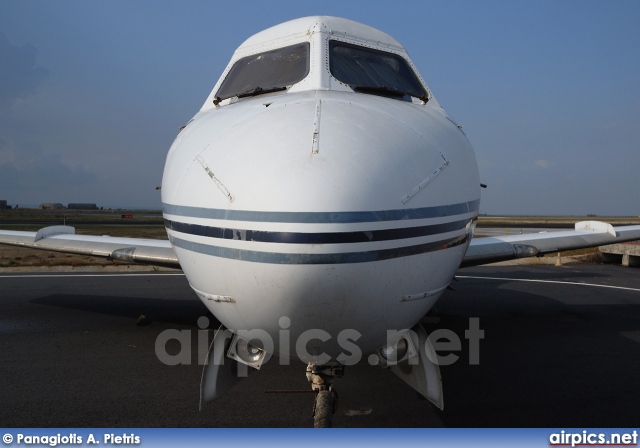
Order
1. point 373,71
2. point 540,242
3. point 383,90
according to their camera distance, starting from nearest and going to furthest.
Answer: point 383,90, point 373,71, point 540,242

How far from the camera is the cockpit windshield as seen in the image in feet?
11.6

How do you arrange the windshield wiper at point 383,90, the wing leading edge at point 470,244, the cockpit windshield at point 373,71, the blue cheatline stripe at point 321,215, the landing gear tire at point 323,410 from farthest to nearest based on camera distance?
1. the wing leading edge at point 470,244
2. the cockpit windshield at point 373,71
3. the windshield wiper at point 383,90
4. the landing gear tire at point 323,410
5. the blue cheatline stripe at point 321,215

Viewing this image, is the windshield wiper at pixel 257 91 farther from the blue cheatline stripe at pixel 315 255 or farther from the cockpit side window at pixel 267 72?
the blue cheatline stripe at pixel 315 255

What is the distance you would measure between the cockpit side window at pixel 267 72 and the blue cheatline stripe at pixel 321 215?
1.33 metres

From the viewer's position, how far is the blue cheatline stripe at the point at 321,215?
7.15 ft

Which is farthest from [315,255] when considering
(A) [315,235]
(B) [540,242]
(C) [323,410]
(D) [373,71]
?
(B) [540,242]

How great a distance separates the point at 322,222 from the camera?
2.18m

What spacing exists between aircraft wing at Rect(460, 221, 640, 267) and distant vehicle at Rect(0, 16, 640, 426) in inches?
125

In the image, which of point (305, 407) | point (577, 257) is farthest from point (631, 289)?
point (305, 407)

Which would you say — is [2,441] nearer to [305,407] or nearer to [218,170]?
[218,170]

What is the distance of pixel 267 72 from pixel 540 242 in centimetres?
526

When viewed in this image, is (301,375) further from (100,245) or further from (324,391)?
(100,245)

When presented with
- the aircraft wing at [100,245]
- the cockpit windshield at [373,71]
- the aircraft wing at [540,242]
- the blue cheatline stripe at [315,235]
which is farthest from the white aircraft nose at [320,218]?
the aircraft wing at [100,245]

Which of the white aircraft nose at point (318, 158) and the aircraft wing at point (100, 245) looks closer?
the white aircraft nose at point (318, 158)
